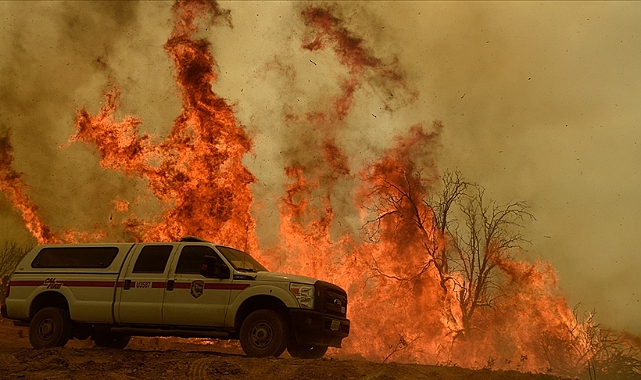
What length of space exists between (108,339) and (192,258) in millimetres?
3346

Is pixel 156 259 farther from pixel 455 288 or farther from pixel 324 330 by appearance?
pixel 455 288

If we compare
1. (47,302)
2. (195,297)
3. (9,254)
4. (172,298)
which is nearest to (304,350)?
(195,297)

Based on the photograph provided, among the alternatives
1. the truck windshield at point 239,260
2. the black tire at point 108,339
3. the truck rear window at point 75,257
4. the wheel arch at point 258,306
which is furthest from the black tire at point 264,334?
the black tire at point 108,339

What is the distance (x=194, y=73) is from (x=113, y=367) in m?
14.3

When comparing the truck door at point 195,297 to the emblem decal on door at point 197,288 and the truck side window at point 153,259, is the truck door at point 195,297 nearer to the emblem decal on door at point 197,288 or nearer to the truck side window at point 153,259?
the emblem decal on door at point 197,288

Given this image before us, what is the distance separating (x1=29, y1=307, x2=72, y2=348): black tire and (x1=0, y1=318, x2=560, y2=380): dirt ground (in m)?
0.87

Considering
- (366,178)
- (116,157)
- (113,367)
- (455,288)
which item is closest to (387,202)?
(366,178)

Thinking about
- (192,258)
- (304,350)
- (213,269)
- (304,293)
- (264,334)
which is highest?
(192,258)

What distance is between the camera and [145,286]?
10.8 metres

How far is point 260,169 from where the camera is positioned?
20.7 meters

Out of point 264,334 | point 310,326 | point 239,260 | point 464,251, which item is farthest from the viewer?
point 464,251

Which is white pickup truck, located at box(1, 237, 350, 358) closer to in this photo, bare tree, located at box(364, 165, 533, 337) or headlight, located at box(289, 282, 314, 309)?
headlight, located at box(289, 282, 314, 309)

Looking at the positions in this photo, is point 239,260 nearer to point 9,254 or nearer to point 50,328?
point 50,328

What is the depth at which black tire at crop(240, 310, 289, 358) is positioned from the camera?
32.1 ft
